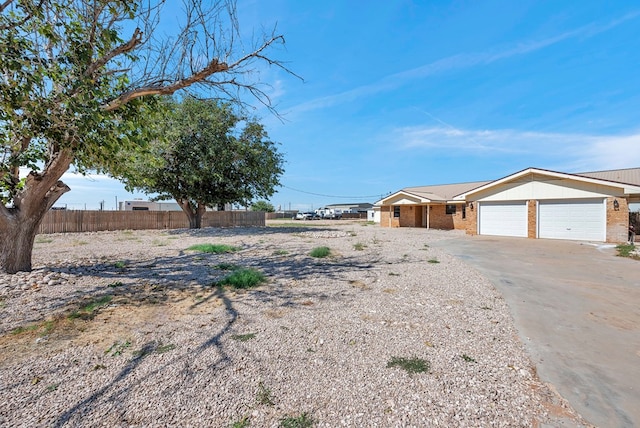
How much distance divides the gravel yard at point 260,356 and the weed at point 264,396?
13mm

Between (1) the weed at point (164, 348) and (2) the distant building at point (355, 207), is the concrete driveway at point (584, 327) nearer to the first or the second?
(1) the weed at point (164, 348)

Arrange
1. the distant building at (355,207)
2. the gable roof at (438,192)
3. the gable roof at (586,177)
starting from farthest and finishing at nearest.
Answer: the distant building at (355,207)
the gable roof at (438,192)
the gable roof at (586,177)

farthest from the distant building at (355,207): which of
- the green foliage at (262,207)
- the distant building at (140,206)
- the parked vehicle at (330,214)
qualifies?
the distant building at (140,206)

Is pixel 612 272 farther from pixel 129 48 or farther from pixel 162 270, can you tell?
pixel 129 48

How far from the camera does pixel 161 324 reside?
12.4 ft

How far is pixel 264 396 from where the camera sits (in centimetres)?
239

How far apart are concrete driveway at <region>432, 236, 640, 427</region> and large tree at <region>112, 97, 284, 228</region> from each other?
14.1 m

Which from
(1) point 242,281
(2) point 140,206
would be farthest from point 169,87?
(2) point 140,206

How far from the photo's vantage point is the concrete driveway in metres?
2.46

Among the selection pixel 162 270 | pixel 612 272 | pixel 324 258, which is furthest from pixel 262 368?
pixel 612 272

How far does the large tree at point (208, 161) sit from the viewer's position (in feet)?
54.9

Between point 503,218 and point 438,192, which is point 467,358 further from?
point 438,192

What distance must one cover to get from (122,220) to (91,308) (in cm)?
1794

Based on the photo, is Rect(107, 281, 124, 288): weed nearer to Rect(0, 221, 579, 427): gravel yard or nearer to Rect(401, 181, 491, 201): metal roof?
Rect(0, 221, 579, 427): gravel yard
